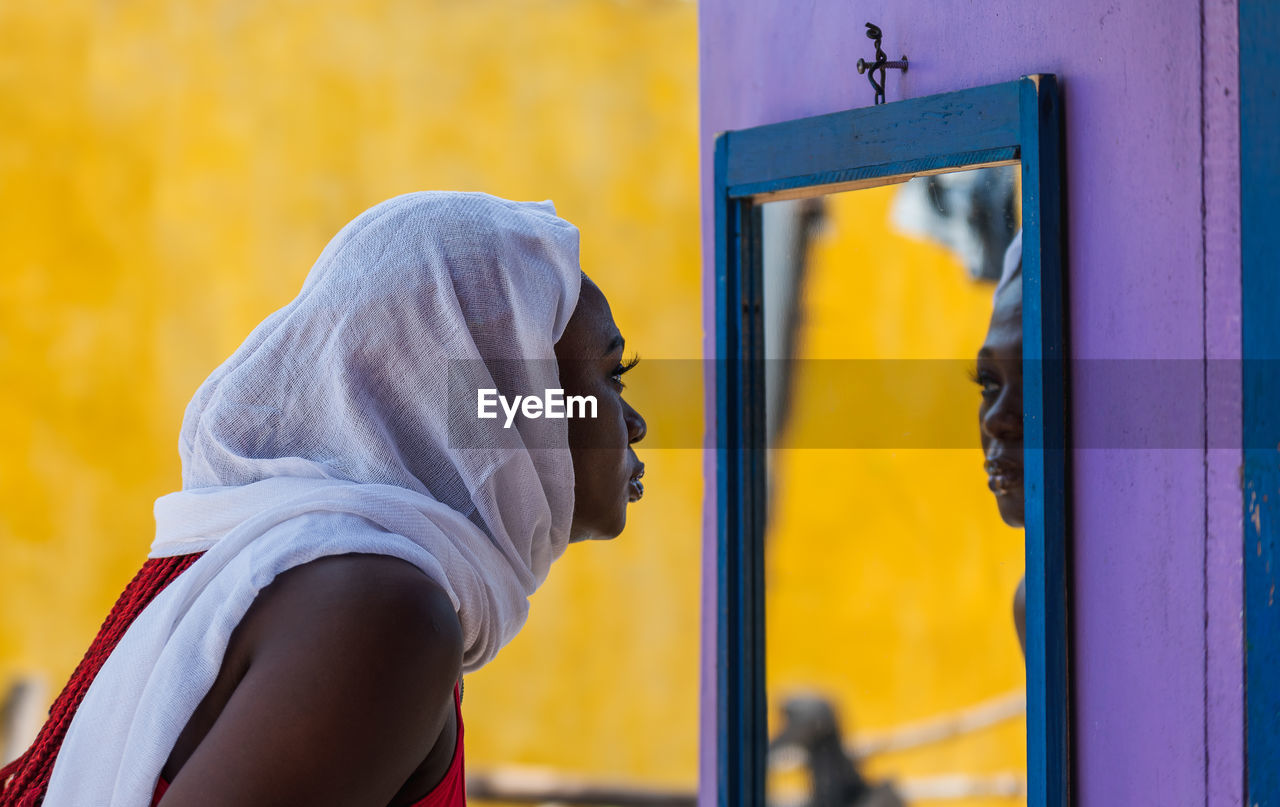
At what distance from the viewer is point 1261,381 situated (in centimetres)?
111

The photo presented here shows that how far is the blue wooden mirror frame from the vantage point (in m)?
1.30

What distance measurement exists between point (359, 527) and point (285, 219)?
522 cm

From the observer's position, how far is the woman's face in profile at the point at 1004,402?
4.67 feet

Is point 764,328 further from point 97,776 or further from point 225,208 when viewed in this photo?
point 225,208

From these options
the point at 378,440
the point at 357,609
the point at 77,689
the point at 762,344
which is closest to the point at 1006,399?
the point at 762,344

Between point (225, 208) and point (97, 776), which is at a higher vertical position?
point (225, 208)

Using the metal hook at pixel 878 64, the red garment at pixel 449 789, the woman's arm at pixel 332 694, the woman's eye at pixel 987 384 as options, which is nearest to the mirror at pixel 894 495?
the woman's eye at pixel 987 384

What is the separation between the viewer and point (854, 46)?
1.58m

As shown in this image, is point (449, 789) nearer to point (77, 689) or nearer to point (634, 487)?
point (77, 689)

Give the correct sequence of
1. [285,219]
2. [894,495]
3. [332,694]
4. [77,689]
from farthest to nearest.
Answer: [285,219] < [894,495] < [77,689] < [332,694]

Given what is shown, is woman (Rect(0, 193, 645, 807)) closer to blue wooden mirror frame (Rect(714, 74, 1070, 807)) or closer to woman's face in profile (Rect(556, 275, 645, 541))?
woman's face in profile (Rect(556, 275, 645, 541))

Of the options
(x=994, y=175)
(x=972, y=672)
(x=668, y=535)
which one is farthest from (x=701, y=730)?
(x=668, y=535)

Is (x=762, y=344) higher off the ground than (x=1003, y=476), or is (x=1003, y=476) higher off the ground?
(x=762, y=344)

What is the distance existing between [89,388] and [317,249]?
1.26 m
